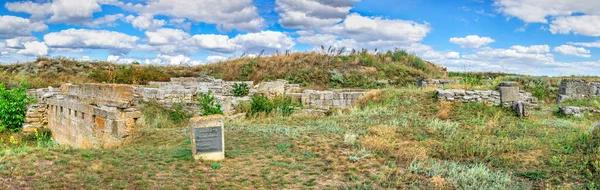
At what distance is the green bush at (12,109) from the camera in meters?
15.8

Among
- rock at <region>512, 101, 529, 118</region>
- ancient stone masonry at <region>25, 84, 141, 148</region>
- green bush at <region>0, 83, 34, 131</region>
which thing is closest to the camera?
ancient stone masonry at <region>25, 84, 141, 148</region>

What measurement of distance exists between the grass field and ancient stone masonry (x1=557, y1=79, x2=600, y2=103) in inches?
348

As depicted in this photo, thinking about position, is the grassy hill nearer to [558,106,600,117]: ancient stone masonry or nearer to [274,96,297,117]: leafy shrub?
[274,96,297,117]: leafy shrub

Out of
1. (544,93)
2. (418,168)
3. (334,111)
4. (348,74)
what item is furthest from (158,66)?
(418,168)

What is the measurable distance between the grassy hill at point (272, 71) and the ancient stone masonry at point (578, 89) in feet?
27.6

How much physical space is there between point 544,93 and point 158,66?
79.4 ft

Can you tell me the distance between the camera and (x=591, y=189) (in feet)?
19.5

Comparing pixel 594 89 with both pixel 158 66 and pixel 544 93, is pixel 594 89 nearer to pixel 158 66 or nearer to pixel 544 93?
pixel 544 93

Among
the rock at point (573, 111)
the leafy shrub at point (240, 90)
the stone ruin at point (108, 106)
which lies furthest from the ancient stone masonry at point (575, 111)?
the leafy shrub at point (240, 90)

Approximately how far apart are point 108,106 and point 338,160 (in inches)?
Answer: 293

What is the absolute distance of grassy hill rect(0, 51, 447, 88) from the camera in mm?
24172

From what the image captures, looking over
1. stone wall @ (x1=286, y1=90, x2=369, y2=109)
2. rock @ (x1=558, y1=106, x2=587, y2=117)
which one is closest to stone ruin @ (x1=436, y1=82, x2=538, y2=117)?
rock @ (x1=558, y1=106, x2=587, y2=117)

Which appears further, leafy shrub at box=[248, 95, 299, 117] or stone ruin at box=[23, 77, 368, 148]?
leafy shrub at box=[248, 95, 299, 117]

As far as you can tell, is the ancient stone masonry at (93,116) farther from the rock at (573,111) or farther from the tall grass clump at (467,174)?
the rock at (573,111)
